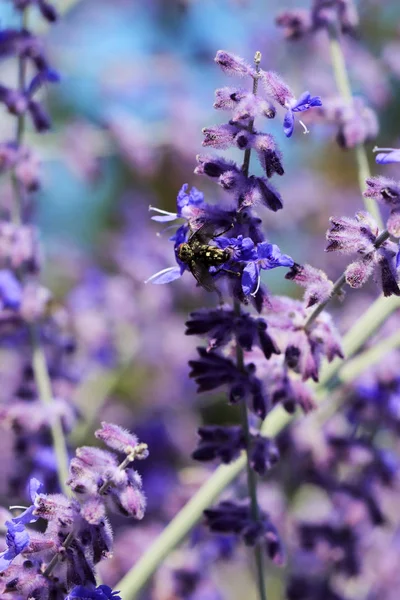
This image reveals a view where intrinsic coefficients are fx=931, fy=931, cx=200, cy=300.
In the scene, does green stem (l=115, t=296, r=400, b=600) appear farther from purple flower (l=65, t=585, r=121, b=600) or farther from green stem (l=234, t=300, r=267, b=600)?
purple flower (l=65, t=585, r=121, b=600)

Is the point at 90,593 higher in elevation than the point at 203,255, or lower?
lower

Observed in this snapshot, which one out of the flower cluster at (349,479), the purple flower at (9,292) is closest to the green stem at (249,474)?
the flower cluster at (349,479)

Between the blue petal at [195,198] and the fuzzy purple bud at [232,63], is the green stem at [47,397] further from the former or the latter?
the fuzzy purple bud at [232,63]

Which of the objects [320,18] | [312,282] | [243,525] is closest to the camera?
[312,282]

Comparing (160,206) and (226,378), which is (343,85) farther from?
(160,206)

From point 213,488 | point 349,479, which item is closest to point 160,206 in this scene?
point 349,479
